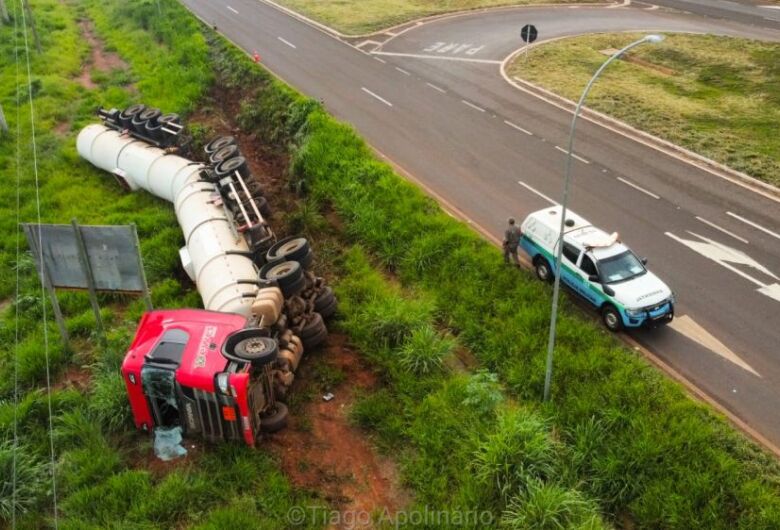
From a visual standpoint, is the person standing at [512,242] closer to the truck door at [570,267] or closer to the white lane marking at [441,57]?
the truck door at [570,267]

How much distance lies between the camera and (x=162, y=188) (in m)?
20.4

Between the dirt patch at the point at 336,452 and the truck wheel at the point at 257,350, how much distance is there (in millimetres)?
1880

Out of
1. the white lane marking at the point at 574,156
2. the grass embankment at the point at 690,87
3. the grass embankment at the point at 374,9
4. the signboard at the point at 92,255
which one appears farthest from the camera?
the grass embankment at the point at 374,9

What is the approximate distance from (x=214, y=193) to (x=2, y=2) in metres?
34.4

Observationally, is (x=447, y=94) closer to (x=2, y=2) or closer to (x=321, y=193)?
(x=321, y=193)

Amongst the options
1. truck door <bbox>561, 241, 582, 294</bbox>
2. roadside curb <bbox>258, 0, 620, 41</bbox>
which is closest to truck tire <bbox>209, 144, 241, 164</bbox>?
truck door <bbox>561, 241, 582, 294</bbox>

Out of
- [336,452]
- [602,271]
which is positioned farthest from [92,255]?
[602,271]

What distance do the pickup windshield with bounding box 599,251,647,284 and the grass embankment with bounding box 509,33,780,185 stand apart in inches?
399

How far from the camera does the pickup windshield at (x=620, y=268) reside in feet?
50.8

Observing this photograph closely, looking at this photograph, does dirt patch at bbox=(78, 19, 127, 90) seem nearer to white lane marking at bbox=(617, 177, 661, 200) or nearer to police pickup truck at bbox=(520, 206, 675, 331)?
police pickup truck at bbox=(520, 206, 675, 331)

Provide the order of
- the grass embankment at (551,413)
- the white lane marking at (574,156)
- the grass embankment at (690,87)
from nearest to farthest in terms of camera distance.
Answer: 1. the grass embankment at (551,413)
2. the white lane marking at (574,156)
3. the grass embankment at (690,87)

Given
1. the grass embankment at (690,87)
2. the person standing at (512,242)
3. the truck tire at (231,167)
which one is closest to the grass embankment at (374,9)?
the grass embankment at (690,87)

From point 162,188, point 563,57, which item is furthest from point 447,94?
point 162,188

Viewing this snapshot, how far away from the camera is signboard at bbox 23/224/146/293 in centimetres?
1284
